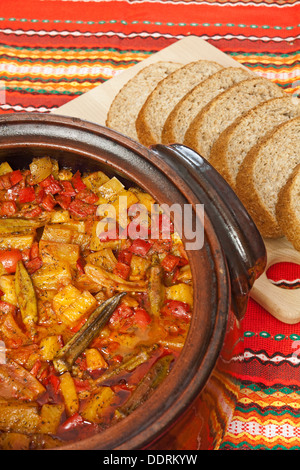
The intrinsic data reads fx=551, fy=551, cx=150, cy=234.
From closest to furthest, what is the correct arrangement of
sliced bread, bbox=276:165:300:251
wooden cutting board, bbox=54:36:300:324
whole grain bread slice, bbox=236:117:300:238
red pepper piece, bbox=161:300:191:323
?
red pepper piece, bbox=161:300:191:323, wooden cutting board, bbox=54:36:300:324, sliced bread, bbox=276:165:300:251, whole grain bread slice, bbox=236:117:300:238

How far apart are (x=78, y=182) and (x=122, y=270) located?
468 millimetres

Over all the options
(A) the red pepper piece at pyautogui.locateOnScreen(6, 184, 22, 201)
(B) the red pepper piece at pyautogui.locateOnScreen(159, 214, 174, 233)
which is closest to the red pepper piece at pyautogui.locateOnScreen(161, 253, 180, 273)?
(B) the red pepper piece at pyautogui.locateOnScreen(159, 214, 174, 233)

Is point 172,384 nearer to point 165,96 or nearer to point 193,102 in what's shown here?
point 193,102

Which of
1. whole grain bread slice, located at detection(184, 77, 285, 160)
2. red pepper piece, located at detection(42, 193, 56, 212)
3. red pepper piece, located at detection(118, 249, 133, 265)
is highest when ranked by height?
whole grain bread slice, located at detection(184, 77, 285, 160)

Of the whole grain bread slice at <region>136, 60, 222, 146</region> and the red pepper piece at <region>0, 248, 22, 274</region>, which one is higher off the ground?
the whole grain bread slice at <region>136, 60, 222, 146</region>

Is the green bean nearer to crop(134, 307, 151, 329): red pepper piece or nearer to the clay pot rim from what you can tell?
crop(134, 307, 151, 329): red pepper piece

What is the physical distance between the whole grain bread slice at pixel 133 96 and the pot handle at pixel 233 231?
1.57 meters

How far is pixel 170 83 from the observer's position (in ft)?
11.6

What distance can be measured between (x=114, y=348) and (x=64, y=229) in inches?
22.6

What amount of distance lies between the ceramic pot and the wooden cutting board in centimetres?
83

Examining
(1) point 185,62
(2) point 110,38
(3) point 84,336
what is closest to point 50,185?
(3) point 84,336

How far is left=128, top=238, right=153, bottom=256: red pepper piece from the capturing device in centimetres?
242

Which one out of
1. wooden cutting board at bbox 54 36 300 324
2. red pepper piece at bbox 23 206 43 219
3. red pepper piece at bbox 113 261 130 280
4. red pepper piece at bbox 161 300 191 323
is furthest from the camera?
wooden cutting board at bbox 54 36 300 324

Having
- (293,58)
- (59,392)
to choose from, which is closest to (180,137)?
(293,58)
